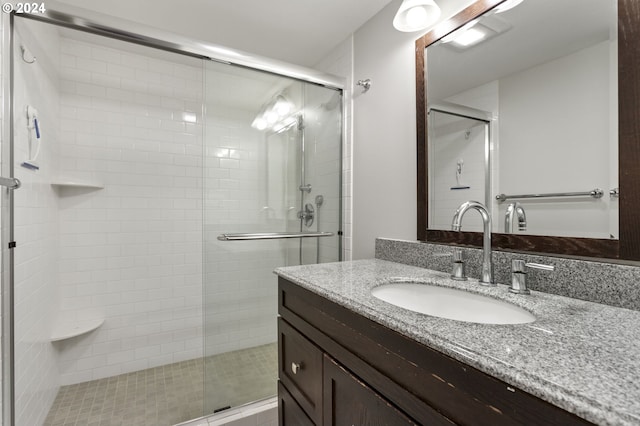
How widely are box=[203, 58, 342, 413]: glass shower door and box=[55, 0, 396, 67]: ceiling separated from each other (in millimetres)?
348

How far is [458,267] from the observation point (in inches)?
42.8

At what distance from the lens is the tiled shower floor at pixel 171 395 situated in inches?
64.5

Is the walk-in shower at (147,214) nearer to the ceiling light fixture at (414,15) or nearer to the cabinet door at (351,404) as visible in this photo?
the ceiling light fixture at (414,15)

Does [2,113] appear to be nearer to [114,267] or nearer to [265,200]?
[265,200]

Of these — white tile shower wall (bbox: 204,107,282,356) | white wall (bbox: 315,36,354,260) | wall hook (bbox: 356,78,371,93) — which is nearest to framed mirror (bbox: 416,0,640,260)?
wall hook (bbox: 356,78,371,93)

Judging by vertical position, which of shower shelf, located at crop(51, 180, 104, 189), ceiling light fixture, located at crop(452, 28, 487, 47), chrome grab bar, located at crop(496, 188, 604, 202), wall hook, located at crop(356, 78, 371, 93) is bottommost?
chrome grab bar, located at crop(496, 188, 604, 202)

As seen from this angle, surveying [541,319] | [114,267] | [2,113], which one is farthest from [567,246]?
[114,267]

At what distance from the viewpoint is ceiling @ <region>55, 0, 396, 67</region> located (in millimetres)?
1623

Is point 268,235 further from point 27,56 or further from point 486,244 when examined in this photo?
point 27,56

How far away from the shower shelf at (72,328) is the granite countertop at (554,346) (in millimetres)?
1903

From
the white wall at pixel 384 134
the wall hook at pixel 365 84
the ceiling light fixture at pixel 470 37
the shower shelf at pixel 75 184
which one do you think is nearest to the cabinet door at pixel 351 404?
the white wall at pixel 384 134

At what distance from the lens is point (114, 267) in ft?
7.10

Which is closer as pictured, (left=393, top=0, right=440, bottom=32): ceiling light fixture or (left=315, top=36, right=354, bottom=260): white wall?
(left=393, top=0, right=440, bottom=32): ceiling light fixture

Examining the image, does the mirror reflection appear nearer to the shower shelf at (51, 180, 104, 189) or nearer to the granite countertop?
the granite countertop
